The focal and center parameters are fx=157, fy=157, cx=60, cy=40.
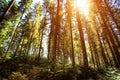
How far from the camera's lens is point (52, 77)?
1308cm

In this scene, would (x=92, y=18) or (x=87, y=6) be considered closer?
(x=87, y=6)

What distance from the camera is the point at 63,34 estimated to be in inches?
1358

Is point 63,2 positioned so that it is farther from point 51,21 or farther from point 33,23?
point 33,23

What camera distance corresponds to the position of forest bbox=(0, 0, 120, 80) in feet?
49.7

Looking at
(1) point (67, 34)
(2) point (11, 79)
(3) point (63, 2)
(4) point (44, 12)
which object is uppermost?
(4) point (44, 12)

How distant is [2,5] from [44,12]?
10.8 metres

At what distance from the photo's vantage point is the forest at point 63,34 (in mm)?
15155

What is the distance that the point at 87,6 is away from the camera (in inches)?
977

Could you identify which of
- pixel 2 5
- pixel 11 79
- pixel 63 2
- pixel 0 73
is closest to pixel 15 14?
→ pixel 2 5

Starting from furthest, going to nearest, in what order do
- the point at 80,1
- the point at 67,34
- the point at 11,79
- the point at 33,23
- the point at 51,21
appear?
the point at 33,23, the point at 67,34, the point at 51,21, the point at 80,1, the point at 11,79

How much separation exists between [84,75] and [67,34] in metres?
22.3

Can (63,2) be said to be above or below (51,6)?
below

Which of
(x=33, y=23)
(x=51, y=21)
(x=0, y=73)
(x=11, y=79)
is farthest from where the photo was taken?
(x=33, y=23)

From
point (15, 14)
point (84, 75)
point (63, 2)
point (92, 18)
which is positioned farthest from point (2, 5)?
point (84, 75)
